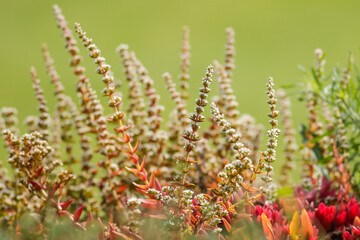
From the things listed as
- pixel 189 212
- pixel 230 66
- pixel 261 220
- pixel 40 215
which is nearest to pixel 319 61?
pixel 230 66

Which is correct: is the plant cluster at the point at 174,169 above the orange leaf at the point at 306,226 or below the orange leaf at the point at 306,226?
above

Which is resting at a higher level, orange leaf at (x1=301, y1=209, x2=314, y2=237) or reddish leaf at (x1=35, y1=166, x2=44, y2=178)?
reddish leaf at (x1=35, y1=166, x2=44, y2=178)

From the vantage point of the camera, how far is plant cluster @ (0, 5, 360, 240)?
0.97 meters

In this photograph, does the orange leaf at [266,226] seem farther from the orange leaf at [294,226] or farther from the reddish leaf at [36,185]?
the reddish leaf at [36,185]

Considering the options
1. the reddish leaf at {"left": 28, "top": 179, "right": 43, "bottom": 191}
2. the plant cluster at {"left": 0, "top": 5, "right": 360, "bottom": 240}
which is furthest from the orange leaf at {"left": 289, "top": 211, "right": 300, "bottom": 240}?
the reddish leaf at {"left": 28, "top": 179, "right": 43, "bottom": 191}

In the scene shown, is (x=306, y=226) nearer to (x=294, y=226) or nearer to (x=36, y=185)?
(x=294, y=226)

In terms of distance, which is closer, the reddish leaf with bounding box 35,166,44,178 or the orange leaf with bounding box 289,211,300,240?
the orange leaf with bounding box 289,211,300,240

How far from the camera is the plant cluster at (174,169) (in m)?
0.97

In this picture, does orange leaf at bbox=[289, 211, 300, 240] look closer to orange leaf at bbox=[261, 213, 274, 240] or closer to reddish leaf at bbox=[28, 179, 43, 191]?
orange leaf at bbox=[261, 213, 274, 240]

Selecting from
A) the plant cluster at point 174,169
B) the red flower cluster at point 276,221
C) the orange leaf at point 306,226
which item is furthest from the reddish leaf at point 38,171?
the orange leaf at point 306,226

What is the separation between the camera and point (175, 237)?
95 cm

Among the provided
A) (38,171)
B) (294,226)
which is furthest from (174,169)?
(294,226)

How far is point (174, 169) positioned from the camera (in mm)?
1643

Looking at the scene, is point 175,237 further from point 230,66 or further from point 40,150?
point 230,66
